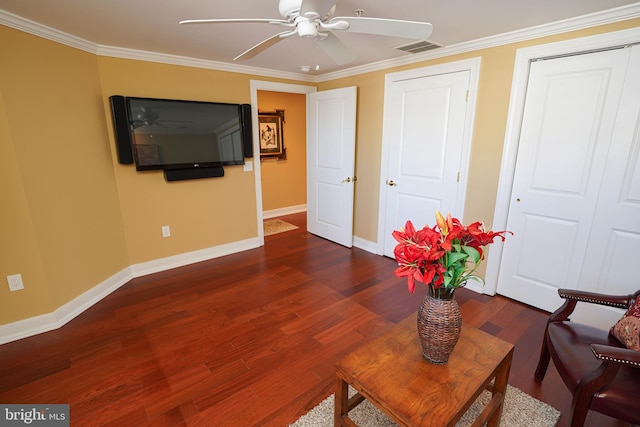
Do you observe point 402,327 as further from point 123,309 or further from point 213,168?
point 213,168

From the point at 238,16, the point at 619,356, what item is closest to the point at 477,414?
the point at 619,356

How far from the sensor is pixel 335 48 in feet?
5.97

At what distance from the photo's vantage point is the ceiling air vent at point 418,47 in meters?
2.67

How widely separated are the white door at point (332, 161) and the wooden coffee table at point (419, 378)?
8.58ft

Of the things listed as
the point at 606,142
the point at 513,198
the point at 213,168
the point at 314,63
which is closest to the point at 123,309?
the point at 213,168

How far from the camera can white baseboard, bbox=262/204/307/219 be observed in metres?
5.64

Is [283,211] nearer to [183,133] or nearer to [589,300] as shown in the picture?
[183,133]

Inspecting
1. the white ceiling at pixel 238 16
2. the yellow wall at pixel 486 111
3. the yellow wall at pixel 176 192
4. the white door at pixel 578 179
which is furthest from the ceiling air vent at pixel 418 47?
the yellow wall at pixel 176 192

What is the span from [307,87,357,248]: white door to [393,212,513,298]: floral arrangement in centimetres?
273

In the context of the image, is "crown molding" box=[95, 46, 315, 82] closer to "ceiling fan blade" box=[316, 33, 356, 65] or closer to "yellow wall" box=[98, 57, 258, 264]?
"yellow wall" box=[98, 57, 258, 264]

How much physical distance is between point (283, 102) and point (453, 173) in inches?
140

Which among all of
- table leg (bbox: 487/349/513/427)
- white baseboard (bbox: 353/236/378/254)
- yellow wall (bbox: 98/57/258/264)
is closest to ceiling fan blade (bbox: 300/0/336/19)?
table leg (bbox: 487/349/513/427)

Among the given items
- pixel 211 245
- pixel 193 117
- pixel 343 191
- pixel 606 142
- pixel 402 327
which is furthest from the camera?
pixel 343 191

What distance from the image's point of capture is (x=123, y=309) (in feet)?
8.68
